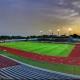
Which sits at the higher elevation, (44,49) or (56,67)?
(44,49)

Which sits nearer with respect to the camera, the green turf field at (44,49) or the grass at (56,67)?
the grass at (56,67)

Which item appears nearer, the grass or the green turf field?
the grass

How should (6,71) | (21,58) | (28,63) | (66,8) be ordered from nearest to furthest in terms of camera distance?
(6,71)
(28,63)
(21,58)
(66,8)

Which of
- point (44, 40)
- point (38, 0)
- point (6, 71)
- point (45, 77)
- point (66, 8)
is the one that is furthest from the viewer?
point (44, 40)

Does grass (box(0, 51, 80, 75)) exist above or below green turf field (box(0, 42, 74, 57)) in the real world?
below

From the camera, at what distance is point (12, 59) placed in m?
12.2

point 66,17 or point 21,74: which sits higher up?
point 66,17

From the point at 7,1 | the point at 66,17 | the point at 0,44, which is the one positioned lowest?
the point at 0,44

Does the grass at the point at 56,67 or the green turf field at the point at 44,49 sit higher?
the green turf field at the point at 44,49

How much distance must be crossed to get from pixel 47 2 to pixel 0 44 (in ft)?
16.8

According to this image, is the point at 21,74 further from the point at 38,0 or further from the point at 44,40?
the point at 44,40

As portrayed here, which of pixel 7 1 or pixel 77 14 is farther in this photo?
pixel 77 14

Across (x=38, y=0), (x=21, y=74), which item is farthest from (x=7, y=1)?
(x=21, y=74)

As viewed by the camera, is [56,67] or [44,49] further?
[44,49]
